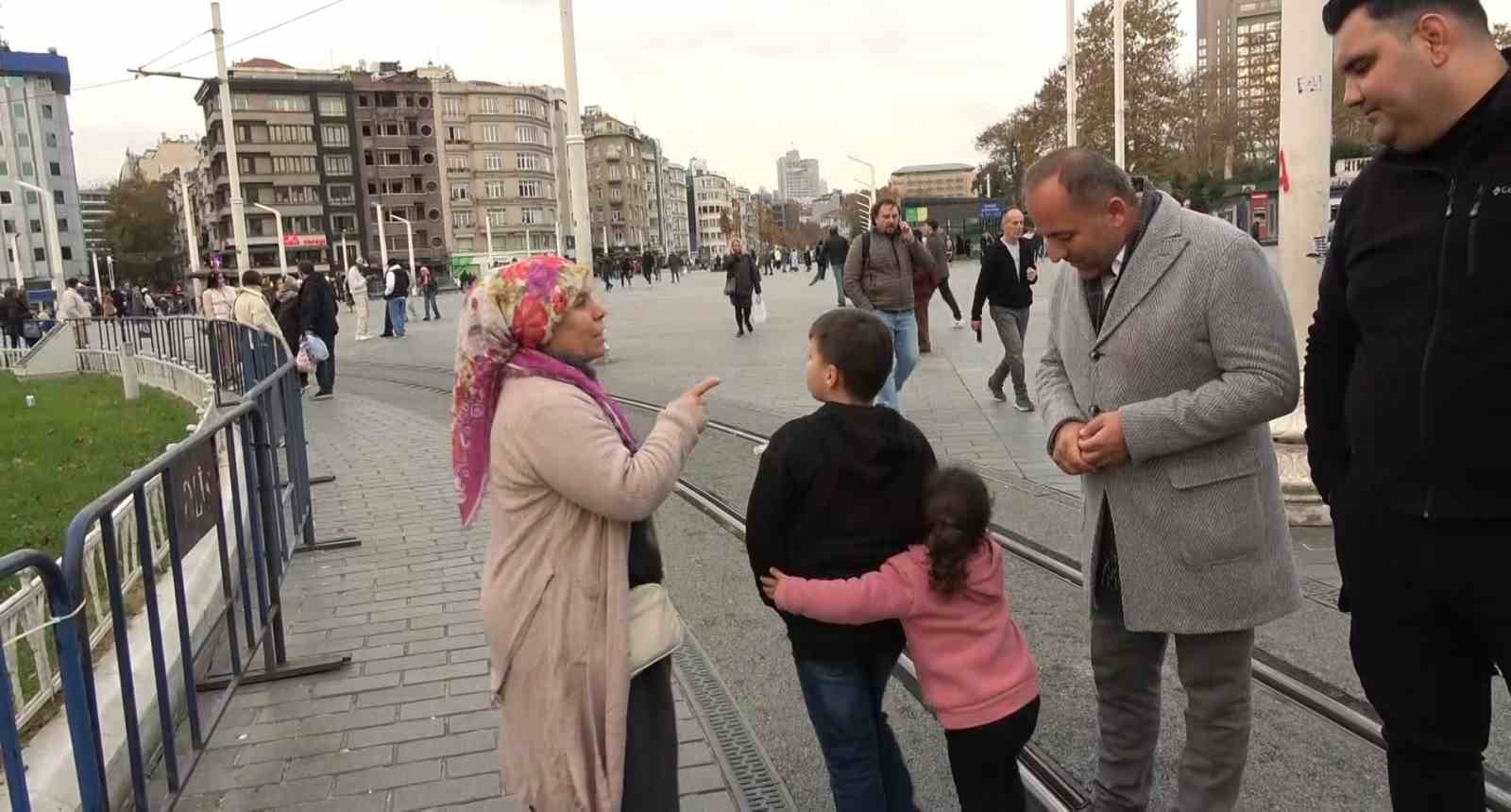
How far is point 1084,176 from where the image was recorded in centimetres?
264

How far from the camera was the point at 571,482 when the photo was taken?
2.54m

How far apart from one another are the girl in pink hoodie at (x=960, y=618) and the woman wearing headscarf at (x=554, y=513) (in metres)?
0.45

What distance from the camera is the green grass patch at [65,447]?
834 cm

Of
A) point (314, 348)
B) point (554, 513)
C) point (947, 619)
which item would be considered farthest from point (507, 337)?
point (314, 348)

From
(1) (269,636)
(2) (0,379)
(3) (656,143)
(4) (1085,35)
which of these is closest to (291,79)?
(3) (656,143)

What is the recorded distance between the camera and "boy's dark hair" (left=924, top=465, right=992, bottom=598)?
2.63 metres

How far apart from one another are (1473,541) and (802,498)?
1.40 meters

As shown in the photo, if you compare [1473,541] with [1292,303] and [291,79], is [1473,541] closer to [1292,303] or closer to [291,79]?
[1292,303]

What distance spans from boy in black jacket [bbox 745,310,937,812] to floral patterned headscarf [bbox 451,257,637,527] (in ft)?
1.52

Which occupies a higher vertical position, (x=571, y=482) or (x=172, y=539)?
(x=571, y=482)

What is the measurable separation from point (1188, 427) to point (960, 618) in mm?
719

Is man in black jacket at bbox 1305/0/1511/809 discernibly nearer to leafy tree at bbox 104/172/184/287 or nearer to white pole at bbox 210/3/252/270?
white pole at bbox 210/3/252/270

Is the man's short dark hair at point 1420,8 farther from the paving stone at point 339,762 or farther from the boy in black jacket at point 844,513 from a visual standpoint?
the paving stone at point 339,762

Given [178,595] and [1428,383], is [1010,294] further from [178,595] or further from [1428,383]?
[1428,383]
